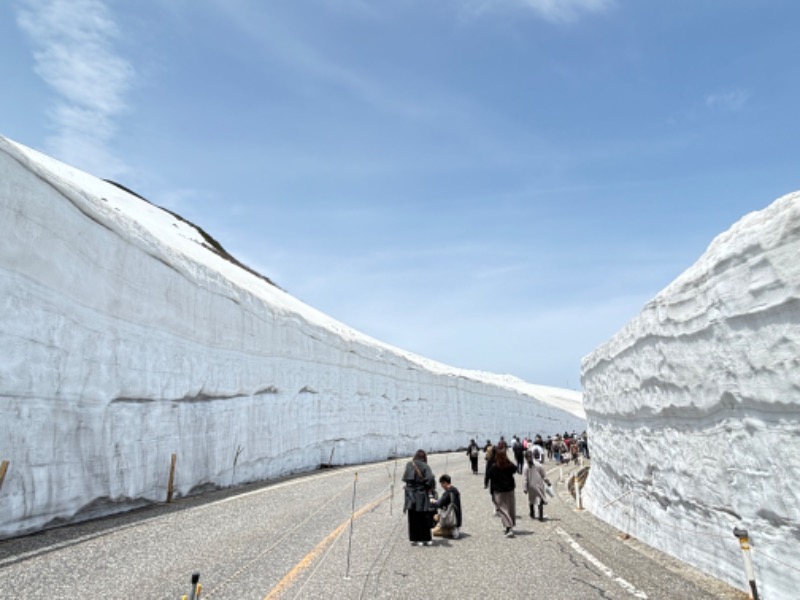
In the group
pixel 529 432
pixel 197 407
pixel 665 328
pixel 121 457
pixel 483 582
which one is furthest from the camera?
pixel 529 432

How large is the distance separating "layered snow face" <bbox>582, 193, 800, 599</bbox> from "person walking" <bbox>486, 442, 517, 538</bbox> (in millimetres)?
2077

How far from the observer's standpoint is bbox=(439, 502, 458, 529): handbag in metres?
9.07

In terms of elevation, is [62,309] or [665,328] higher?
[62,309]

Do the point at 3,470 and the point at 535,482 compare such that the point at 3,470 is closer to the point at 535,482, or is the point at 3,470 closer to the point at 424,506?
the point at 424,506

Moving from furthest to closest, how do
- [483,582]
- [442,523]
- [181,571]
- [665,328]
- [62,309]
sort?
[62,309], [442,523], [665,328], [181,571], [483,582]

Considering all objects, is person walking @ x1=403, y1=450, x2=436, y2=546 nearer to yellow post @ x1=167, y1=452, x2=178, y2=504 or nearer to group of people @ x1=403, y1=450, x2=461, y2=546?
group of people @ x1=403, y1=450, x2=461, y2=546

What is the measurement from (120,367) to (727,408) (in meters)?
11.2

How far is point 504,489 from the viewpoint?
937cm

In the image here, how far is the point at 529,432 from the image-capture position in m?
59.2

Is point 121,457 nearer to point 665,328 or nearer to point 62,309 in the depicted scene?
point 62,309

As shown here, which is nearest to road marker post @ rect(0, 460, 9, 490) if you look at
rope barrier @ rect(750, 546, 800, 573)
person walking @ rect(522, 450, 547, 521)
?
person walking @ rect(522, 450, 547, 521)

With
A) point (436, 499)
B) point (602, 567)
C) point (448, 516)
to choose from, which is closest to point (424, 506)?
point (448, 516)

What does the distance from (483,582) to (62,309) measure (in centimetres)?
892

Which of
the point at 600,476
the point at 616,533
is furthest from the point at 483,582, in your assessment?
the point at 600,476
